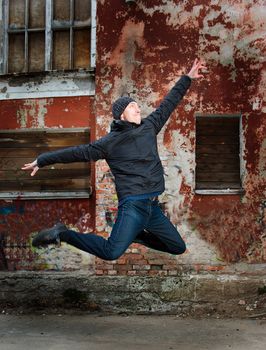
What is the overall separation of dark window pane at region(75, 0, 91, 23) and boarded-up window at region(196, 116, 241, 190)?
2160 mm

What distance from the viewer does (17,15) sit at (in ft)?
27.6

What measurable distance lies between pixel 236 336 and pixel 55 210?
9.99 feet

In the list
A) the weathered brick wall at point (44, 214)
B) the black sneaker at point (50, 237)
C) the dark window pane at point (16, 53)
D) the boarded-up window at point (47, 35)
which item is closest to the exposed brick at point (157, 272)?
the weathered brick wall at point (44, 214)

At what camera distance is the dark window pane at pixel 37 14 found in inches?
328

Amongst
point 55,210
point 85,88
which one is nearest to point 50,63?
point 85,88

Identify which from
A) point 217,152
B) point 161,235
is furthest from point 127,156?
point 217,152

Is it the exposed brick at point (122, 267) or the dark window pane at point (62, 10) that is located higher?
the dark window pane at point (62, 10)

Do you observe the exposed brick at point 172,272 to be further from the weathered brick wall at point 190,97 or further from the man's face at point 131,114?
the man's face at point 131,114

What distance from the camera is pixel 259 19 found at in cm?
766

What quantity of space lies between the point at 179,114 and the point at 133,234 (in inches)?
129

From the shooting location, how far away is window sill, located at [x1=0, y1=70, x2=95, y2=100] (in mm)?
8016

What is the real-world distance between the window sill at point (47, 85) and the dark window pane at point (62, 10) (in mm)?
843

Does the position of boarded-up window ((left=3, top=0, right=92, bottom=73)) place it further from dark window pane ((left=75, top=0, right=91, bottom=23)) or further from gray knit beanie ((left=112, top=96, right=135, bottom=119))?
gray knit beanie ((left=112, top=96, right=135, bottom=119))

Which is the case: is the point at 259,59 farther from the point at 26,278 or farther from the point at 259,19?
the point at 26,278
